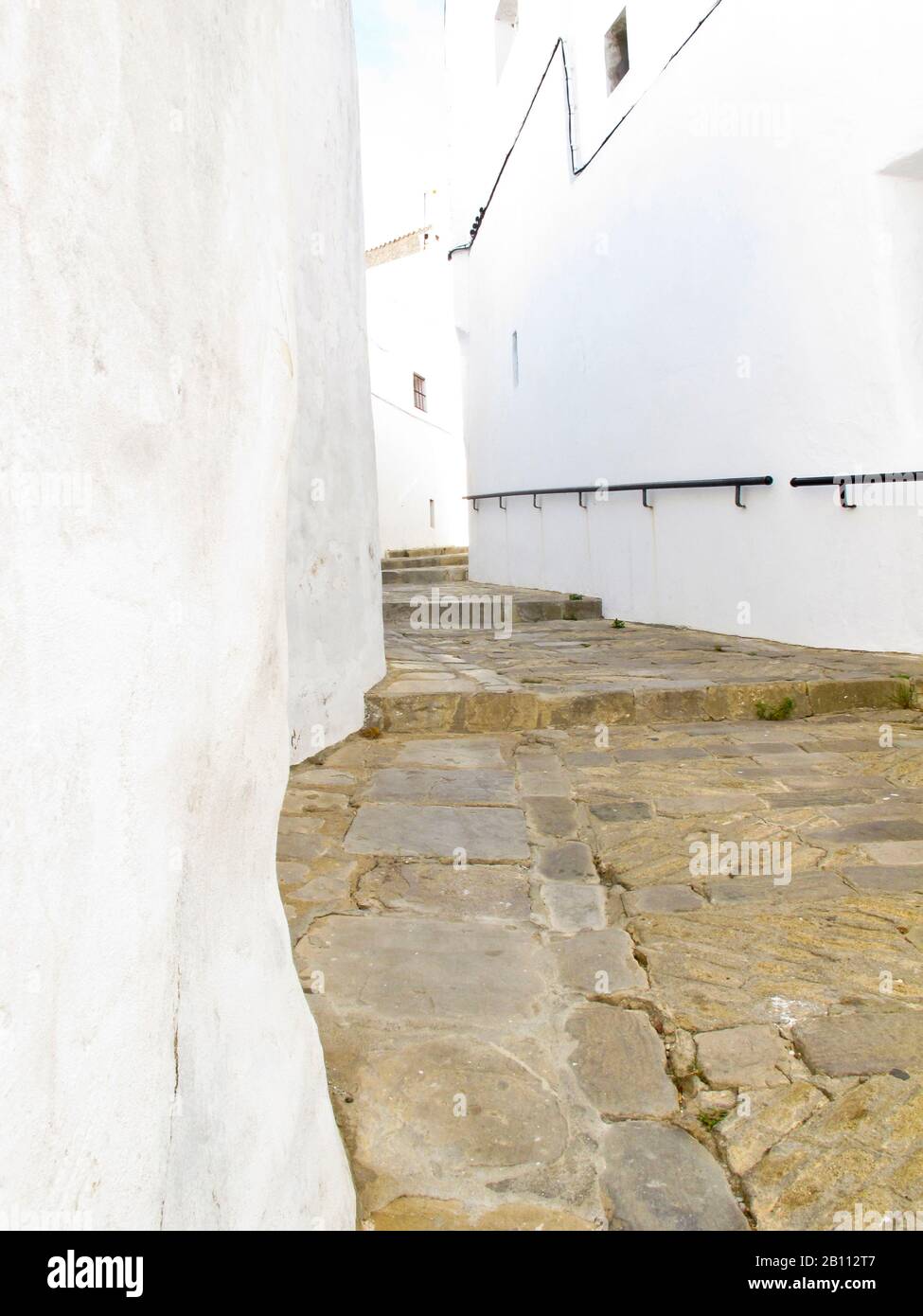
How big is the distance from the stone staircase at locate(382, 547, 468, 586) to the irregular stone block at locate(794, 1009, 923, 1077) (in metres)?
10.1

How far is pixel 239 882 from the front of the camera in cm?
117

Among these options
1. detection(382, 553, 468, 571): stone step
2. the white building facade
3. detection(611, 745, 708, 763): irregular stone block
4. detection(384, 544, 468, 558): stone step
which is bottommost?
detection(611, 745, 708, 763): irregular stone block

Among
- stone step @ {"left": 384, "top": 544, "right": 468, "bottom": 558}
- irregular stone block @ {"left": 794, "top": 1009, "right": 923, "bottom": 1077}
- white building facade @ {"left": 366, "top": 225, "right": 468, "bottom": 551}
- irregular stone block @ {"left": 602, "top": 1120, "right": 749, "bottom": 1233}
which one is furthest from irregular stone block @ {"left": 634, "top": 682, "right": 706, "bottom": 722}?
white building facade @ {"left": 366, "top": 225, "right": 468, "bottom": 551}

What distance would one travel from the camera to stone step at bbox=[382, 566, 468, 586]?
12.8 meters

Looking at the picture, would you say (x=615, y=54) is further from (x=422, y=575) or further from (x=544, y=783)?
(x=544, y=783)

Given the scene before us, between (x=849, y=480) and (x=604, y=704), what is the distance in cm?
211

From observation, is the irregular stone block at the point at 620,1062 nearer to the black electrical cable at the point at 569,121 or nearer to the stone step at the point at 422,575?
the black electrical cable at the point at 569,121

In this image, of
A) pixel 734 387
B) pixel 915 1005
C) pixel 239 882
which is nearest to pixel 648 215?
pixel 734 387

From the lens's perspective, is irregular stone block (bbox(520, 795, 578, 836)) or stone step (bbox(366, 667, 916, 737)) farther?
stone step (bbox(366, 667, 916, 737))

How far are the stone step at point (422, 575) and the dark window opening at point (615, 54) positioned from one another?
20.2ft

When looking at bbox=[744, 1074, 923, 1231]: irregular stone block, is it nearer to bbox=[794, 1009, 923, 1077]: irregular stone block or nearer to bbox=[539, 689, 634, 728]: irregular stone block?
bbox=[794, 1009, 923, 1077]: irregular stone block

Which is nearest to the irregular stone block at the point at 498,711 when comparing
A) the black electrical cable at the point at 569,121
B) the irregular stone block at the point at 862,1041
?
the irregular stone block at the point at 862,1041

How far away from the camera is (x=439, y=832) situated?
122 inches

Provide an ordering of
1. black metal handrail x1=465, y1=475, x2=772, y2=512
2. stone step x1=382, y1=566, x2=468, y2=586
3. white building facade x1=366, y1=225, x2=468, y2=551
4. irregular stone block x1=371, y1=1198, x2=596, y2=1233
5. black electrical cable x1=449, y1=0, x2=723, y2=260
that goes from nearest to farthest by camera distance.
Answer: irregular stone block x1=371, y1=1198, x2=596, y2=1233
black metal handrail x1=465, y1=475, x2=772, y2=512
black electrical cable x1=449, y1=0, x2=723, y2=260
stone step x1=382, y1=566, x2=468, y2=586
white building facade x1=366, y1=225, x2=468, y2=551
